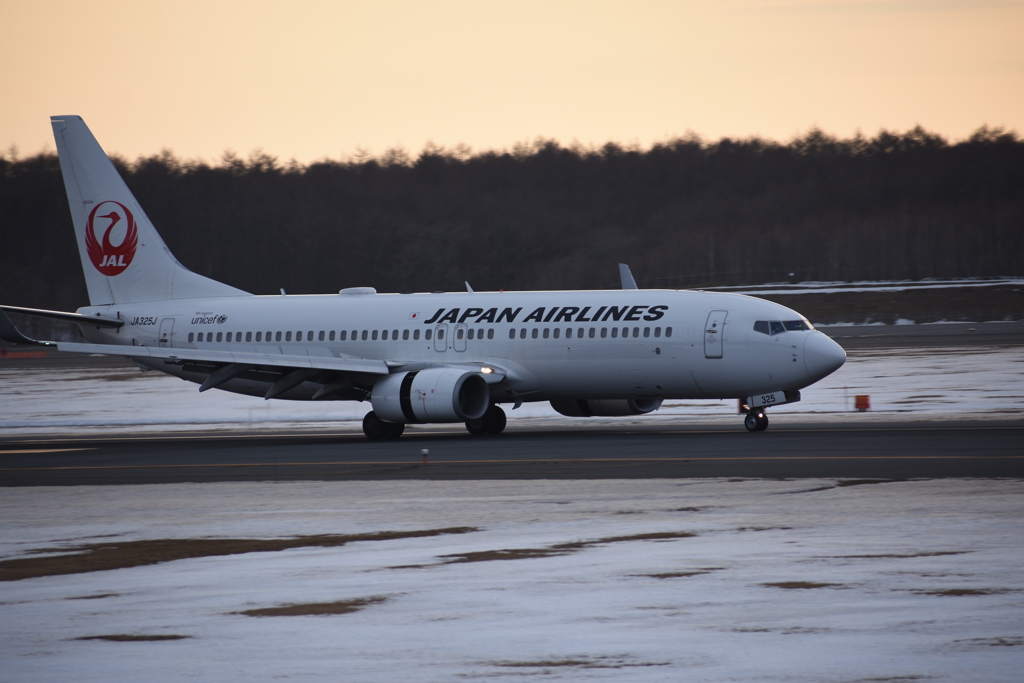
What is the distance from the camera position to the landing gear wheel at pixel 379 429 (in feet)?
109

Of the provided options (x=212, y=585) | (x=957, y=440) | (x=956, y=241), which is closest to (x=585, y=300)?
(x=957, y=440)

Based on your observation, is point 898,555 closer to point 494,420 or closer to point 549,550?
point 549,550

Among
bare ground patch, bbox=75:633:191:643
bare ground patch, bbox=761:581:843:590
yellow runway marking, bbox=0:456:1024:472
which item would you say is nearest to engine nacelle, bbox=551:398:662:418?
yellow runway marking, bbox=0:456:1024:472

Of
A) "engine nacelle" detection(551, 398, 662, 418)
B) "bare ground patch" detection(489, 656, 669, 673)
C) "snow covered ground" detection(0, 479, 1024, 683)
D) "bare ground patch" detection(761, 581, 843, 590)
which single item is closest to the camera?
"bare ground patch" detection(489, 656, 669, 673)

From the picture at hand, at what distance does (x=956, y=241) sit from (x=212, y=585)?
4691 inches

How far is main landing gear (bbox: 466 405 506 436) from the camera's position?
3375 centimetres

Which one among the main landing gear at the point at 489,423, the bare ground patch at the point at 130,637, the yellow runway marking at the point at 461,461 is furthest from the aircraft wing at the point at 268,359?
the bare ground patch at the point at 130,637

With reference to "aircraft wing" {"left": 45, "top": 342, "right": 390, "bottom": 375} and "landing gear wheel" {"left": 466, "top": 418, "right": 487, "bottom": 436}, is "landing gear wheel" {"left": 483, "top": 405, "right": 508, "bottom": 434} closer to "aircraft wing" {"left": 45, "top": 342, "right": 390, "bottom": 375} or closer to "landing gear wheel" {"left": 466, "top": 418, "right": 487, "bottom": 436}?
"landing gear wheel" {"left": 466, "top": 418, "right": 487, "bottom": 436}

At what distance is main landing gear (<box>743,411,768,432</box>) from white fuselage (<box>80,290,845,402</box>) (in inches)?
23.4

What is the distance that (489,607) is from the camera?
11.1 metres

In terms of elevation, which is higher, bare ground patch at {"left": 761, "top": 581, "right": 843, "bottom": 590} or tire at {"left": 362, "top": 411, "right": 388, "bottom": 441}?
tire at {"left": 362, "top": 411, "right": 388, "bottom": 441}

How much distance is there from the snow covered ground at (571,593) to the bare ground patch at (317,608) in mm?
144

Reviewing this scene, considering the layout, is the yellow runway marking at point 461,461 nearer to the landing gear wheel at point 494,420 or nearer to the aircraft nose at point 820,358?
the aircraft nose at point 820,358

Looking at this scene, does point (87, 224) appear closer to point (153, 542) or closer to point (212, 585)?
point (153, 542)
